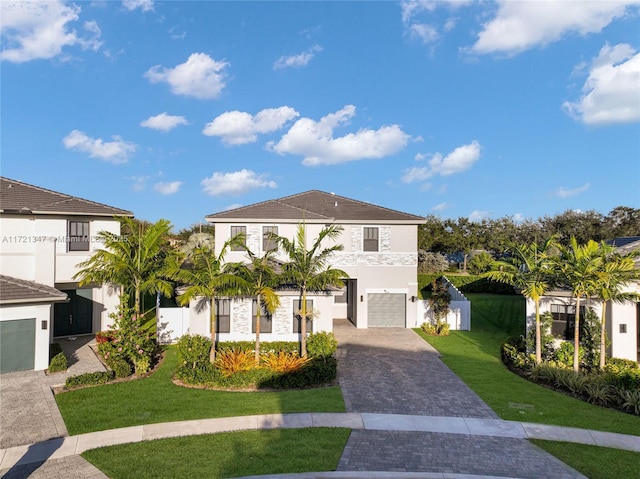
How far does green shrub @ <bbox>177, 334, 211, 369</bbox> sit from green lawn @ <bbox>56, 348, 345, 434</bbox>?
120 centimetres

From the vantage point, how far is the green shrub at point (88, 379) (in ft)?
42.6

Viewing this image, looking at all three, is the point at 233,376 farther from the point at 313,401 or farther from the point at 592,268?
the point at 592,268

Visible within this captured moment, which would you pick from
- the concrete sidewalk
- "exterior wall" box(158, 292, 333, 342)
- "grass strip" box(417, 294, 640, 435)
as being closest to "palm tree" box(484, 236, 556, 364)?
"grass strip" box(417, 294, 640, 435)

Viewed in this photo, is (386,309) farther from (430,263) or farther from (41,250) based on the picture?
(430,263)

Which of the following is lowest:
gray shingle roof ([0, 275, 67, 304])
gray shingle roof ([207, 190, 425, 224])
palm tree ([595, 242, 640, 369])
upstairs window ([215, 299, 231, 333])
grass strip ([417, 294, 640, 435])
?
grass strip ([417, 294, 640, 435])

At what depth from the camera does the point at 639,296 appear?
14.5 m

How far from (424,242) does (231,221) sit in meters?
31.4

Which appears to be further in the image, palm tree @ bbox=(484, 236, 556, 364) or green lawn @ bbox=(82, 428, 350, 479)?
palm tree @ bbox=(484, 236, 556, 364)

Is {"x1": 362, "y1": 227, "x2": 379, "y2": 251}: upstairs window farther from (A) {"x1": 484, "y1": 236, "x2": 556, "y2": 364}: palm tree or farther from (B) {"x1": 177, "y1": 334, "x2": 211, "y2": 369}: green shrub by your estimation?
(B) {"x1": 177, "y1": 334, "x2": 211, "y2": 369}: green shrub

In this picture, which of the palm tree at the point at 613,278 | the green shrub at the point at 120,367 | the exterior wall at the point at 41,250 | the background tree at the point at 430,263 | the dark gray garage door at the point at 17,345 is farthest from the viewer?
the background tree at the point at 430,263

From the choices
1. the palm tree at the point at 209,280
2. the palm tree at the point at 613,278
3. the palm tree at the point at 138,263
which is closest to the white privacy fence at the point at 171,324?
the palm tree at the point at 138,263

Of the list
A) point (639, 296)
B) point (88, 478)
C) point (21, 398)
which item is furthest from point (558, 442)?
point (21, 398)

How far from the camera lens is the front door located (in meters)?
20.1

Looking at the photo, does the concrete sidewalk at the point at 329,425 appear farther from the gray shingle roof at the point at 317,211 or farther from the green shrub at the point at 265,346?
the gray shingle roof at the point at 317,211
